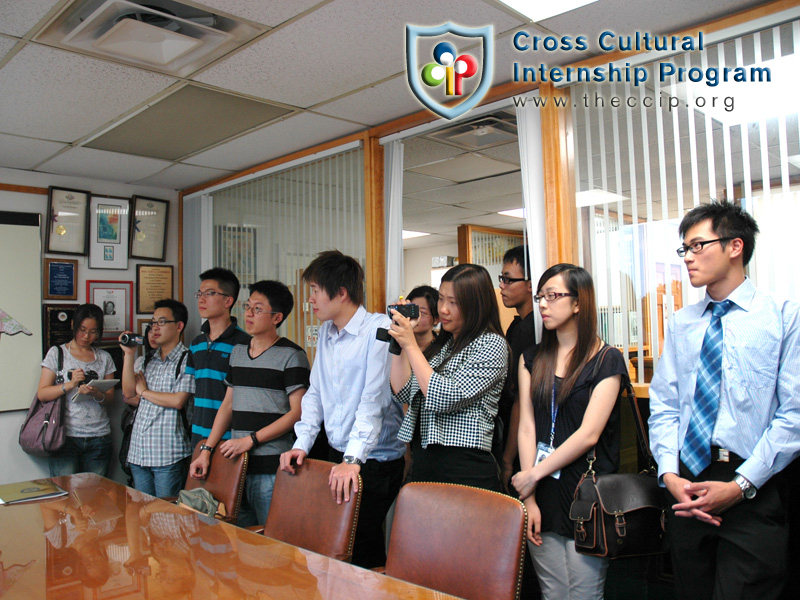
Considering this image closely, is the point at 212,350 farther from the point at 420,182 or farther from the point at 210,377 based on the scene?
the point at 420,182

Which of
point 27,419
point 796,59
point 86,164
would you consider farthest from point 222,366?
point 796,59

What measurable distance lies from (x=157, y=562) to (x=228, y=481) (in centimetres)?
95

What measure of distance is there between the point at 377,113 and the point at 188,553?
2493 mm

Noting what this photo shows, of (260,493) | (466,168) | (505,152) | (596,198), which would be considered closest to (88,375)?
Answer: (260,493)

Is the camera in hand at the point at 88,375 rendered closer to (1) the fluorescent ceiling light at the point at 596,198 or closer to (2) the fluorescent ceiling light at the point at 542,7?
(1) the fluorescent ceiling light at the point at 596,198

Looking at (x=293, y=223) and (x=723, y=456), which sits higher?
(x=293, y=223)

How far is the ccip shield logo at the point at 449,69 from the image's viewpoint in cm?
253

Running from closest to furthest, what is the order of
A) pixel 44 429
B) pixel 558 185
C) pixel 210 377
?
pixel 558 185 → pixel 210 377 → pixel 44 429

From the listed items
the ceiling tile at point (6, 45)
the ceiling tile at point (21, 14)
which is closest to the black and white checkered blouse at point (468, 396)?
the ceiling tile at point (21, 14)

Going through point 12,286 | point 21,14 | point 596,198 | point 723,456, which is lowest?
point 723,456

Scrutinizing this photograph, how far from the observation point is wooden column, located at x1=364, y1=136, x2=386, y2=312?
3.63 m

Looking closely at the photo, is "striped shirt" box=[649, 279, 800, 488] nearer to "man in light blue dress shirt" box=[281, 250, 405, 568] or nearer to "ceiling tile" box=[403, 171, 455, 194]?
"man in light blue dress shirt" box=[281, 250, 405, 568]

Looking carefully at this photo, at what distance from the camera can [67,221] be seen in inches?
182

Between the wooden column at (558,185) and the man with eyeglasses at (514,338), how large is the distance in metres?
0.22
